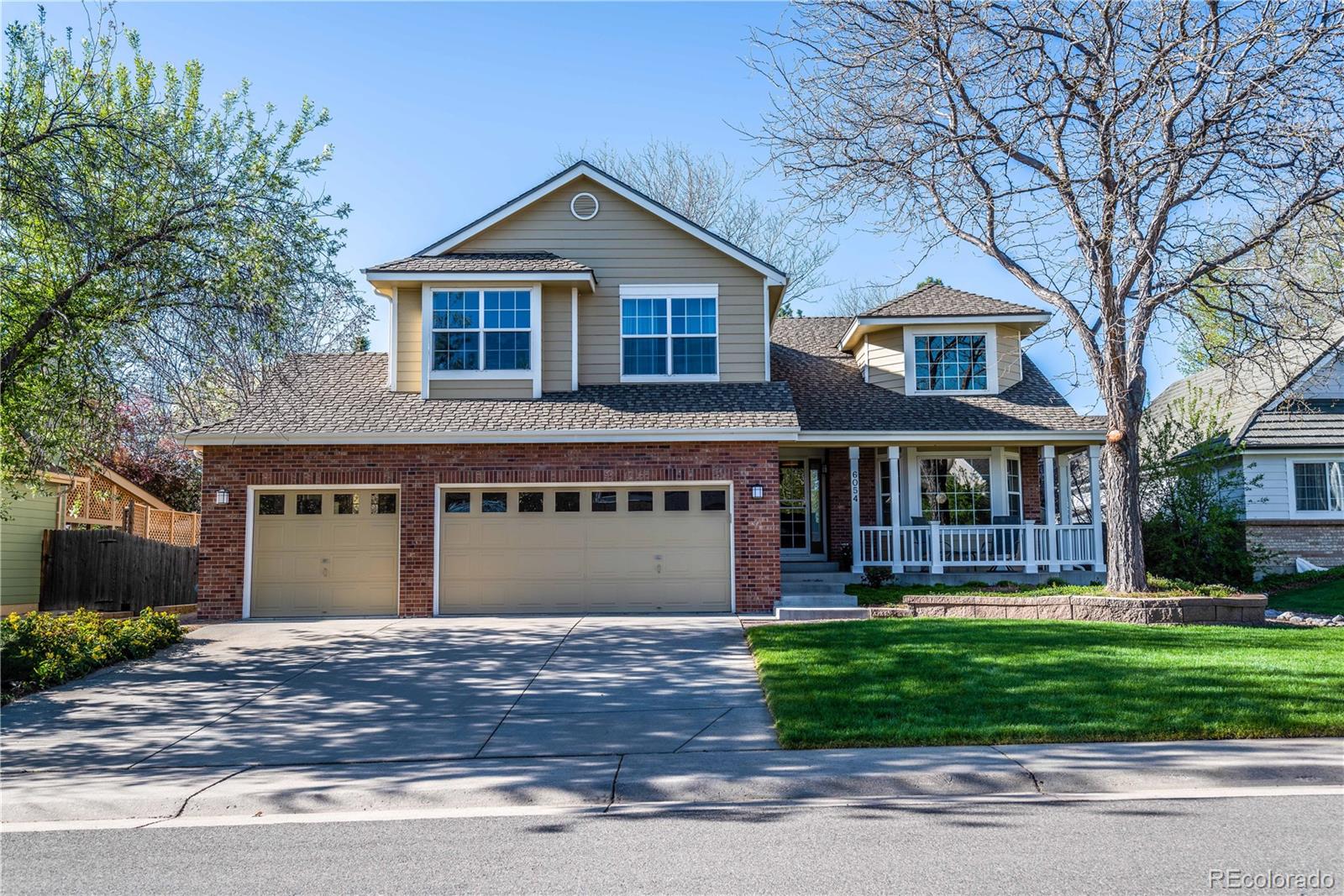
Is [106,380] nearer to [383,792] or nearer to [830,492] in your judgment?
[383,792]

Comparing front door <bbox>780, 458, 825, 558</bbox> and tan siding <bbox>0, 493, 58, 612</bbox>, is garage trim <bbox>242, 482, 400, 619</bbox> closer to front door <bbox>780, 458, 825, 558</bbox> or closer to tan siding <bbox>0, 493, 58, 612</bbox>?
tan siding <bbox>0, 493, 58, 612</bbox>

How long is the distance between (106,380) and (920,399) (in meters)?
14.4

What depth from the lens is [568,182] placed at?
18266 millimetres

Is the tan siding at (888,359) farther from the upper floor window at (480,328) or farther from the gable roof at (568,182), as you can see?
the upper floor window at (480,328)

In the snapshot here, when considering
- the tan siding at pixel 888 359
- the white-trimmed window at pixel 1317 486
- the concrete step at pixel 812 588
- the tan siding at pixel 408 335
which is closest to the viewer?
the concrete step at pixel 812 588

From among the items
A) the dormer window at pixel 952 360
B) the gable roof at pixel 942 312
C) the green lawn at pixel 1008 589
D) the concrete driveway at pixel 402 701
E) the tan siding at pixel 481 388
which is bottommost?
the concrete driveway at pixel 402 701

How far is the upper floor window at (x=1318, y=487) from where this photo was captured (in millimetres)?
21562

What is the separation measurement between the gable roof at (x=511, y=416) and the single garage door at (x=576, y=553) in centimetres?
106

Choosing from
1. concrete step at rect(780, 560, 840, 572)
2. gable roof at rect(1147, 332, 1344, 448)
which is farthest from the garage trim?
gable roof at rect(1147, 332, 1344, 448)

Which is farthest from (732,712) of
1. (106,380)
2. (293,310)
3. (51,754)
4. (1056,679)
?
(106,380)

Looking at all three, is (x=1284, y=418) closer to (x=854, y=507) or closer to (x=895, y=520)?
(x=895, y=520)

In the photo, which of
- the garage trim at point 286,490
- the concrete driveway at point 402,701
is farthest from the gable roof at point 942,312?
the garage trim at point 286,490

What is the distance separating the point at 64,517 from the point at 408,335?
9806 millimetres

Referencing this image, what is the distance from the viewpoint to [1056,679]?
8.91 m
